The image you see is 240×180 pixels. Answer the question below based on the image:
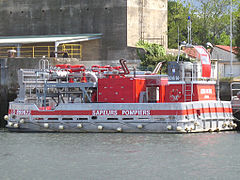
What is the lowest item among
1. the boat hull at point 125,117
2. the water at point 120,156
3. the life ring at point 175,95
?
the water at point 120,156

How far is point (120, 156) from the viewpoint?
26.6 metres

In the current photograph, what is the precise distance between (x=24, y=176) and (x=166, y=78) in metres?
14.6

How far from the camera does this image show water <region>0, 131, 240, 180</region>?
76.8ft

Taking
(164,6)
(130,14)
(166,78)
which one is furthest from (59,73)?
(164,6)

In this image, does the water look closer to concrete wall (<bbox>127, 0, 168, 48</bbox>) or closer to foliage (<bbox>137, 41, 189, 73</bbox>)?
foliage (<bbox>137, 41, 189, 73</bbox>)

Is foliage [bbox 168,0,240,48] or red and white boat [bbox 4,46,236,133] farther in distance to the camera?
foliage [bbox 168,0,240,48]

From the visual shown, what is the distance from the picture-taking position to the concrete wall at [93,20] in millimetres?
51750

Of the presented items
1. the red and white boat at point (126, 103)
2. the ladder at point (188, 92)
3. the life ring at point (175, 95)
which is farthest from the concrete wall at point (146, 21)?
the ladder at point (188, 92)

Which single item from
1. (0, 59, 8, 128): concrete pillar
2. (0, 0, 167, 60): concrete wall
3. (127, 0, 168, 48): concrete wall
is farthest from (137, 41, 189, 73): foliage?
(0, 59, 8, 128): concrete pillar

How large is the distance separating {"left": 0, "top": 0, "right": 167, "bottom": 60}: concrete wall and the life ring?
49.1 feet

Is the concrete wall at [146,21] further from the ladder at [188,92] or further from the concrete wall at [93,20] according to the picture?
the ladder at [188,92]

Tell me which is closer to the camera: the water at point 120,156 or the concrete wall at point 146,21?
A: the water at point 120,156

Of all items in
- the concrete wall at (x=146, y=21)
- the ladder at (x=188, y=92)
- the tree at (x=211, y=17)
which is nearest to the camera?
the ladder at (x=188, y=92)

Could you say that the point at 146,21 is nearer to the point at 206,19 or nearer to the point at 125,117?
the point at 206,19
